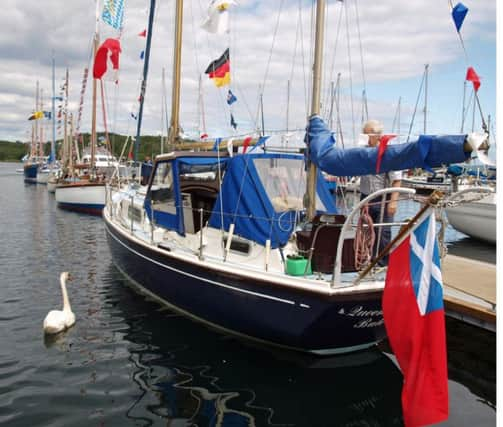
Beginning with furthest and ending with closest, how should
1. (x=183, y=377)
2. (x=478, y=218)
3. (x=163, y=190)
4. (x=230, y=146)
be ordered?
(x=478, y=218)
(x=163, y=190)
(x=230, y=146)
(x=183, y=377)

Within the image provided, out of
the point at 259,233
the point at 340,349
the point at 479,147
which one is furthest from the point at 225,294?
the point at 479,147

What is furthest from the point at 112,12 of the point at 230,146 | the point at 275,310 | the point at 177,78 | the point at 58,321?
the point at 275,310

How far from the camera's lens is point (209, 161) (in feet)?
28.2

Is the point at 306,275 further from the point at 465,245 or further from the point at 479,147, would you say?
the point at 465,245

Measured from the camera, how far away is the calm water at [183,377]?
5.23m

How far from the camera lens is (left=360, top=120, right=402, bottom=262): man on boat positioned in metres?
5.95

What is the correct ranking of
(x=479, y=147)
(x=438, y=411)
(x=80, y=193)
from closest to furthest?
1. (x=438, y=411)
2. (x=479, y=147)
3. (x=80, y=193)

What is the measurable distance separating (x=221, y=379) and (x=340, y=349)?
5.62 feet

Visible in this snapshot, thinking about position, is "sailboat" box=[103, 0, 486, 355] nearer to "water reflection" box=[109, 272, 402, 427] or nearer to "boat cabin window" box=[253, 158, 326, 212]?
"boat cabin window" box=[253, 158, 326, 212]

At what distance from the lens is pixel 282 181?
24.5 ft

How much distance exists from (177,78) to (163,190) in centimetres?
379

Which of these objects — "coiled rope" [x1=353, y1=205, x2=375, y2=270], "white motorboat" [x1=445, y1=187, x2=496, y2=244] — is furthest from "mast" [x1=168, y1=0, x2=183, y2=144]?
"white motorboat" [x1=445, y1=187, x2=496, y2=244]

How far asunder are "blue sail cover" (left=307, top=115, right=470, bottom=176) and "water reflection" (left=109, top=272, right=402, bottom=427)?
2.74m

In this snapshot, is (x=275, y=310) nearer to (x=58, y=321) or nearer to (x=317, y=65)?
(x=317, y=65)
